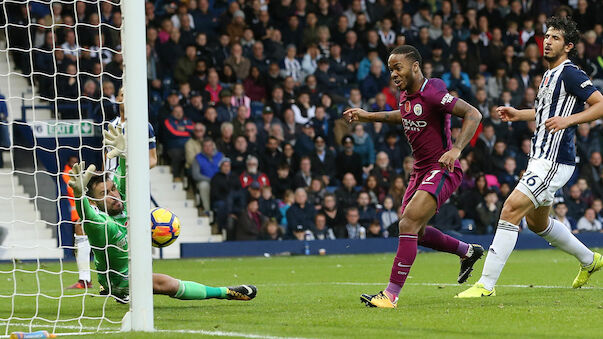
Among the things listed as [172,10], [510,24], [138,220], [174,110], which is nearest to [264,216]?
[174,110]

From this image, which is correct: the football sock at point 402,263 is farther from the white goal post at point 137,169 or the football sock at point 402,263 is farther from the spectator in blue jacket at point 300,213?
the spectator in blue jacket at point 300,213

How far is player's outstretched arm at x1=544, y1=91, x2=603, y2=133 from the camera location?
833cm

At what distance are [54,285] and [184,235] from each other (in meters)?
7.35

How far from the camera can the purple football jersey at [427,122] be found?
871 cm

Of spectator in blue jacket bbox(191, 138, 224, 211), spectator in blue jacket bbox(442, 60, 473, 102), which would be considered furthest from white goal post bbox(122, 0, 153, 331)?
spectator in blue jacket bbox(442, 60, 473, 102)

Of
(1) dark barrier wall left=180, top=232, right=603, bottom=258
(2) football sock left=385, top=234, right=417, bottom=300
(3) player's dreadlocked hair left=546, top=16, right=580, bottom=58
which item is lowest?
(1) dark barrier wall left=180, top=232, right=603, bottom=258

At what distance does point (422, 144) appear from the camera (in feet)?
29.1

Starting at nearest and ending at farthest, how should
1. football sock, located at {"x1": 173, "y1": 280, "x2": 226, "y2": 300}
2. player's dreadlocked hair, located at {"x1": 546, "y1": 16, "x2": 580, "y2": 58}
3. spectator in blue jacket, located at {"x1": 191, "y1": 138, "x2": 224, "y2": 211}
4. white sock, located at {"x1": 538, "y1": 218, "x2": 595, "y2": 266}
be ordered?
football sock, located at {"x1": 173, "y1": 280, "x2": 226, "y2": 300} < player's dreadlocked hair, located at {"x1": 546, "y1": 16, "x2": 580, "y2": 58} < white sock, located at {"x1": 538, "y1": 218, "x2": 595, "y2": 266} < spectator in blue jacket, located at {"x1": 191, "y1": 138, "x2": 224, "y2": 211}

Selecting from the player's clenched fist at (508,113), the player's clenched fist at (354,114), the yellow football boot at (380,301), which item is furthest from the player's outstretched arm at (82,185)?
the player's clenched fist at (508,113)

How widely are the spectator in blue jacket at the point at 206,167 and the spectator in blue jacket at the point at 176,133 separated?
449mm

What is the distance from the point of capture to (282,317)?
293 inches

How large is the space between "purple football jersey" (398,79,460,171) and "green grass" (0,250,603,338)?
1.26 m

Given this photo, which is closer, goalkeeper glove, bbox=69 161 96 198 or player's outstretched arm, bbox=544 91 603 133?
goalkeeper glove, bbox=69 161 96 198

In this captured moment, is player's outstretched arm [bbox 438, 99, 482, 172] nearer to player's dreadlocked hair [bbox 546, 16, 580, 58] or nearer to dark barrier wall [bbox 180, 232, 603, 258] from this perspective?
player's dreadlocked hair [bbox 546, 16, 580, 58]
